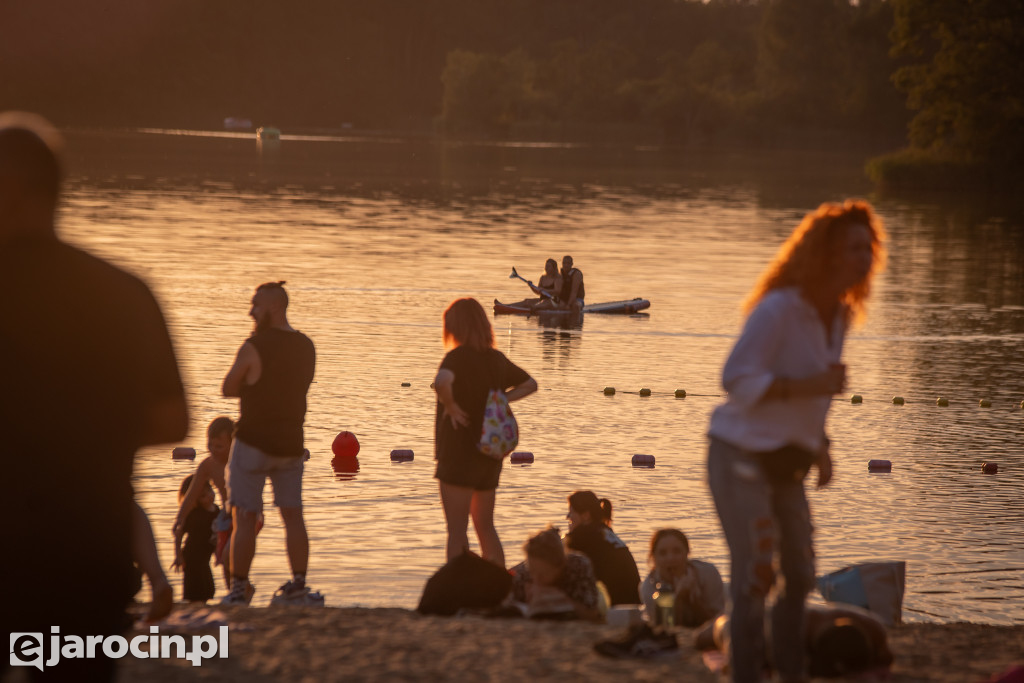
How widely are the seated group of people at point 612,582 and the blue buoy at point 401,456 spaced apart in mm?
4816

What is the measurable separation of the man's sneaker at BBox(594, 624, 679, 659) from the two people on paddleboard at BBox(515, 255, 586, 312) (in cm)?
1743

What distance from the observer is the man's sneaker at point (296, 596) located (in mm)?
8250

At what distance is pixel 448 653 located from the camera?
6367 mm

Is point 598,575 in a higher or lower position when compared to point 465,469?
lower

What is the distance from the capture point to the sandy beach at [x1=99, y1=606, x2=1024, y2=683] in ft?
19.7

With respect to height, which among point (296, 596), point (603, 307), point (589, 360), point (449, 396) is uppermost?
point (603, 307)

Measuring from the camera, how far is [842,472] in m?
13.2

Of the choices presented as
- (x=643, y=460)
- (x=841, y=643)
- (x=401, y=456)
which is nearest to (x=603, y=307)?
(x=643, y=460)

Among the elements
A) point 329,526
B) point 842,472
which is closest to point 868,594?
point 329,526

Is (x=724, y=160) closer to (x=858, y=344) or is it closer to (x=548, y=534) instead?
(x=858, y=344)

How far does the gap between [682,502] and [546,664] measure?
575 centimetres

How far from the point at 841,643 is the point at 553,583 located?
1.79 meters

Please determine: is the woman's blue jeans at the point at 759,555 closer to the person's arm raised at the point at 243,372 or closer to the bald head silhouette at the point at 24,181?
the bald head silhouette at the point at 24,181

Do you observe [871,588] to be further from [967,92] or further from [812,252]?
[967,92]
